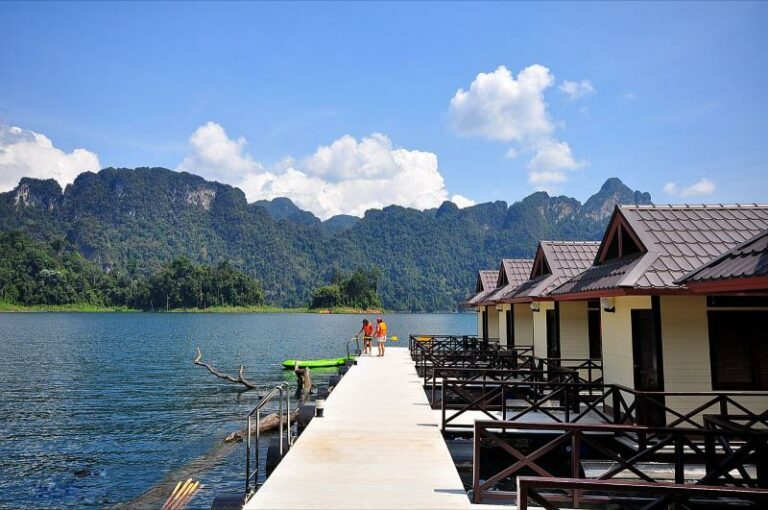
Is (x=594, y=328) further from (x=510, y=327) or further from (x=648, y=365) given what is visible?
(x=510, y=327)

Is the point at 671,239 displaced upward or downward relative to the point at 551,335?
upward

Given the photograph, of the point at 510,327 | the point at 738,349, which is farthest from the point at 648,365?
the point at 510,327

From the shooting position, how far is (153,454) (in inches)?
599

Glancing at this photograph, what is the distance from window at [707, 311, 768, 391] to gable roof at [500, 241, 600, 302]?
559 cm

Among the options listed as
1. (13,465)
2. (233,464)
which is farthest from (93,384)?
(233,464)

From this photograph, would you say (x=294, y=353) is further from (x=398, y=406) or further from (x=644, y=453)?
(x=644, y=453)

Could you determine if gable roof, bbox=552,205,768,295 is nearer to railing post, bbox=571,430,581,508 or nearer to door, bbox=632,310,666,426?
door, bbox=632,310,666,426

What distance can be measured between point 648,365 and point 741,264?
4703mm

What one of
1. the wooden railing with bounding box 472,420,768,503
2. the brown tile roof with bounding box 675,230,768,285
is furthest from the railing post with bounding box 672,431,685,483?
the brown tile roof with bounding box 675,230,768,285

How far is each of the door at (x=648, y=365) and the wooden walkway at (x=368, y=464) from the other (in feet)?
11.2

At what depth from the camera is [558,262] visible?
1673 centimetres

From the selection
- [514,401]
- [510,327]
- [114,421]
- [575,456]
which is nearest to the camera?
[575,456]

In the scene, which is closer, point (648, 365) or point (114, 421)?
point (648, 365)

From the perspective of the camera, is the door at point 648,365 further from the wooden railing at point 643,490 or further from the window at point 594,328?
the window at point 594,328
